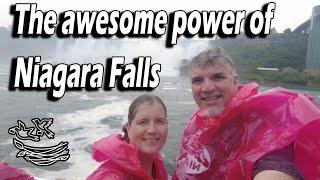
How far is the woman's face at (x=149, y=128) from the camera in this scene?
5.99 feet

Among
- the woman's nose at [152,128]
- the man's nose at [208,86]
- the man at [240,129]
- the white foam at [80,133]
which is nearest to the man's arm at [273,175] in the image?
the man at [240,129]

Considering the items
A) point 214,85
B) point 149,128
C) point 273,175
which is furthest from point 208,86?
point 273,175

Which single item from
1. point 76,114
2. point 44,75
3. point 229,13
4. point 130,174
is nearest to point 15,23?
point 44,75

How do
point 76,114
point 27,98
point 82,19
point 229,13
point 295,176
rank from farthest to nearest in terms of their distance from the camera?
point 27,98 → point 76,114 → point 82,19 → point 229,13 → point 295,176

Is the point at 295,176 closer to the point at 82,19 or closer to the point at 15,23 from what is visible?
the point at 82,19

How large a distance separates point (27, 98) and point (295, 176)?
94.6ft

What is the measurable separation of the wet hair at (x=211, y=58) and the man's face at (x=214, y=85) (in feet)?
0.03

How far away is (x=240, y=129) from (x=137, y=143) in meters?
0.51

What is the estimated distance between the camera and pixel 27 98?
28.2 m

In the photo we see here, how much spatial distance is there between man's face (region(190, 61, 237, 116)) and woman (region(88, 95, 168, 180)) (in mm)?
212

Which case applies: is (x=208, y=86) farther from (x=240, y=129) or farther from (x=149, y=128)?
(x=149, y=128)

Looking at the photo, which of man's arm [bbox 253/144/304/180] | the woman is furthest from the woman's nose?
man's arm [bbox 253/144/304/180]

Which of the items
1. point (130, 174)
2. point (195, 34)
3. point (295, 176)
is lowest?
point (130, 174)

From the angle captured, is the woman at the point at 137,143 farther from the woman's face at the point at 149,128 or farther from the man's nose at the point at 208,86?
the man's nose at the point at 208,86
